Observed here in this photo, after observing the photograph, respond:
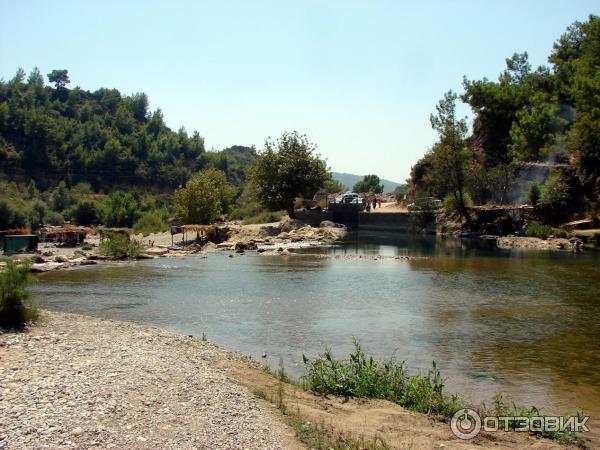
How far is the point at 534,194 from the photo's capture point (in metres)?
58.7

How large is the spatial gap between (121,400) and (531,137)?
6898 cm

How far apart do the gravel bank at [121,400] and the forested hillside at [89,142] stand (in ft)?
373

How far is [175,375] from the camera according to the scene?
11609 mm

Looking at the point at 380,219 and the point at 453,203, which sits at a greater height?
the point at 453,203

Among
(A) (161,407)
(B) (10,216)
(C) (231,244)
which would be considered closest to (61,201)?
(B) (10,216)

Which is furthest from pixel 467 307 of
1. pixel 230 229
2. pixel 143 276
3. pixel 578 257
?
pixel 230 229

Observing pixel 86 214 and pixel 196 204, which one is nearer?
pixel 196 204

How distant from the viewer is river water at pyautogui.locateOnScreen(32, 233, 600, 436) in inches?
582

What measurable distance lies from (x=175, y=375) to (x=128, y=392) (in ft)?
5.22

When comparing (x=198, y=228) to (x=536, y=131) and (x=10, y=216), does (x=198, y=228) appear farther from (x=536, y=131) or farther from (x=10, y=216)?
(x=536, y=131)

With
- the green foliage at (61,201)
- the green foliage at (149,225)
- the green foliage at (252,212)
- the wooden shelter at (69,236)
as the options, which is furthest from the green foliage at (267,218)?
the green foliage at (61,201)

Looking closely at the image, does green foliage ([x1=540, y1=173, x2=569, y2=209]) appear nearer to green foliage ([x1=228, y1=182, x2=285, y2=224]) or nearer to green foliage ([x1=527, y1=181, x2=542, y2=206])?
green foliage ([x1=527, y1=181, x2=542, y2=206])

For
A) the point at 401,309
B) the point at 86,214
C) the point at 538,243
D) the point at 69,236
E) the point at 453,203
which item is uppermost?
the point at 453,203

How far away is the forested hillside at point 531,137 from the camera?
5575cm
